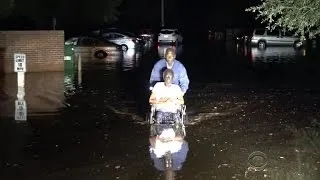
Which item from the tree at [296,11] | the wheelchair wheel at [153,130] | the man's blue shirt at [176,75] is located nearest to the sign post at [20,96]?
the wheelchair wheel at [153,130]

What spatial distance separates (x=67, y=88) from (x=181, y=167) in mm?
9950

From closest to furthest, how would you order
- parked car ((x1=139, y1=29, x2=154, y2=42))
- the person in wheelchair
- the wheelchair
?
1. the person in wheelchair
2. the wheelchair
3. parked car ((x1=139, y1=29, x2=154, y2=42))

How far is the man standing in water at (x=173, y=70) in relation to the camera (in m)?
10.4

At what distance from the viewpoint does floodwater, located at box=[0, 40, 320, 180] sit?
809cm

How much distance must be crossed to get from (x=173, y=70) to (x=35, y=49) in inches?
489

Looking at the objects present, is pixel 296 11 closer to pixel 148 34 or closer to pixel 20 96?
pixel 20 96

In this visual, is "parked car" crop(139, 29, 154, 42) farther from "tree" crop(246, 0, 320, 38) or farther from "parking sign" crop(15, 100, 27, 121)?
"tree" crop(246, 0, 320, 38)

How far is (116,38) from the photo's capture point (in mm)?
41438

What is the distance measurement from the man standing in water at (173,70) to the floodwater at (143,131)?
0.94 m

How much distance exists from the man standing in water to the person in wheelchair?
0.86 ft

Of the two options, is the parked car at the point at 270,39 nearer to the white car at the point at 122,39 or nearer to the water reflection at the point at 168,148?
the white car at the point at 122,39

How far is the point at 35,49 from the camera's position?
72.0 ft

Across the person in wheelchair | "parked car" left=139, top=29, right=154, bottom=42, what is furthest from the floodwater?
"parked car" left=139, top=29, right=154, bottom=42

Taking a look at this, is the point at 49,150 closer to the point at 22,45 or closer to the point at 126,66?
the point at 22,45
